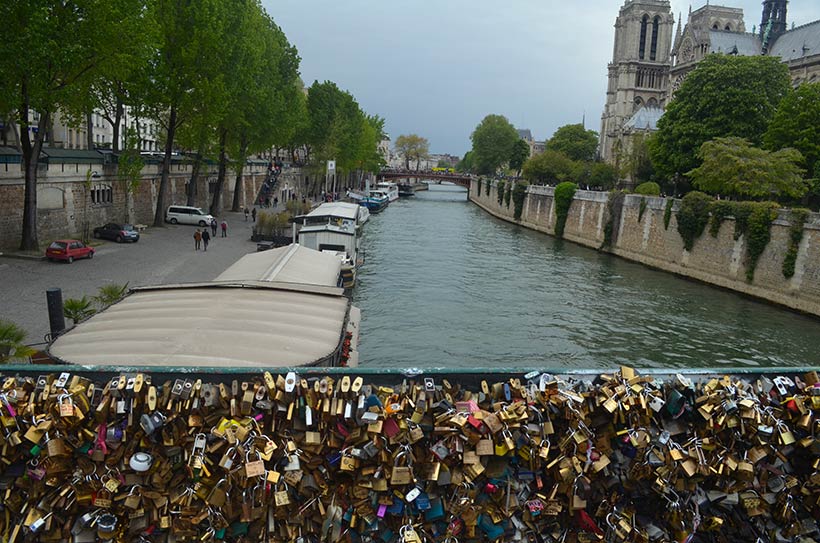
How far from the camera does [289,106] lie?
4734 cm

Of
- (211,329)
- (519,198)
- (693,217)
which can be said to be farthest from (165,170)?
(519,198)

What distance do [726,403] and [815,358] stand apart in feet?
56.2

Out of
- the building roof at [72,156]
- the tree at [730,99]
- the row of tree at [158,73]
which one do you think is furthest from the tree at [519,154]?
the building roof at [72,156]

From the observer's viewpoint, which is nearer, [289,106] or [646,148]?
[289,106]

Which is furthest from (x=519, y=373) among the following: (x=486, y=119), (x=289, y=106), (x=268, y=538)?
(x=486, y=119)

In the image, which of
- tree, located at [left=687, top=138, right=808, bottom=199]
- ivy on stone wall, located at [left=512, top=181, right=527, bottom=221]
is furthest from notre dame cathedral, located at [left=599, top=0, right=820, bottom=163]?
tree, located at [left=687, top=138, right=808, bottom=199]

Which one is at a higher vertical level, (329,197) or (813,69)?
(813,69)

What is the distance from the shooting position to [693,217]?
3331 centimetres

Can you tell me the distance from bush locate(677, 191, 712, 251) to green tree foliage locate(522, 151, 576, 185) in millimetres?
34003

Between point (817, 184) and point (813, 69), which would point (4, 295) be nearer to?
point (817, 184)

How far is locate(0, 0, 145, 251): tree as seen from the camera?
63.9 feet

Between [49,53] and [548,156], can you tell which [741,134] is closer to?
[548,156]

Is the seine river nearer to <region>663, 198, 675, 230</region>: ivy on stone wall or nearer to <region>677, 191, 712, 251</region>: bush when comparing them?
A: <region>677, 191, 712, 251</region>: bush

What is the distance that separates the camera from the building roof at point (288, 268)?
13750 millimetres
